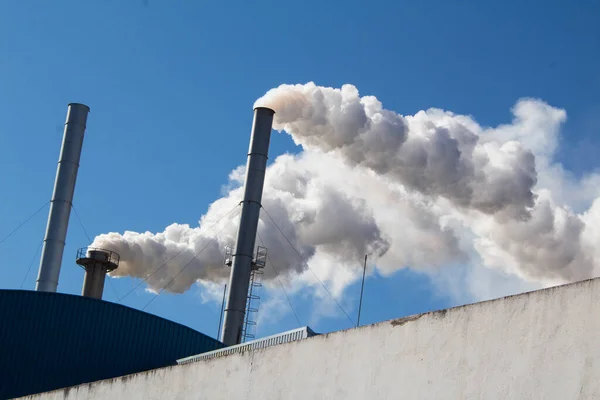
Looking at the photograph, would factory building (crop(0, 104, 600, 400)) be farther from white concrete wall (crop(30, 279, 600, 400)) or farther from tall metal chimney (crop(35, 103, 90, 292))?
tall metal chimney (crop(35, 103, 90, 292))

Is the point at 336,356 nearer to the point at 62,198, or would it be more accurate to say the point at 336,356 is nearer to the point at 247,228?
the point at 247,228

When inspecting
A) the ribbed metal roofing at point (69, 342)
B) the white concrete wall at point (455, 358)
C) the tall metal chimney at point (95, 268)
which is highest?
the tall metal chimney at point (95, 268)

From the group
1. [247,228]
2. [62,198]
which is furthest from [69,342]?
[62,198]

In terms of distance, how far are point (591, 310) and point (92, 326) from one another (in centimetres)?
1682

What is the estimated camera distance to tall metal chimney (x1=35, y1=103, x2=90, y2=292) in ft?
123

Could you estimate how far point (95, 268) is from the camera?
130 ft

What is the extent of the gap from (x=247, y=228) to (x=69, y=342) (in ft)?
43.1

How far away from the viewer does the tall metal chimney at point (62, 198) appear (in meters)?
37.6

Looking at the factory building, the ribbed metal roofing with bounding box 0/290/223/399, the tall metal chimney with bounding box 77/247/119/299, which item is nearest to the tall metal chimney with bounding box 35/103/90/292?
the tall metal chimney with bounding box 77/247/119/299

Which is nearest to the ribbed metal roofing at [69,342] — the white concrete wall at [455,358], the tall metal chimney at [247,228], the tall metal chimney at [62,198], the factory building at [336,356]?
the factory building at [336,356]

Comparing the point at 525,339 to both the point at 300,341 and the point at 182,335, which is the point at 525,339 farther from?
the point at 182,335

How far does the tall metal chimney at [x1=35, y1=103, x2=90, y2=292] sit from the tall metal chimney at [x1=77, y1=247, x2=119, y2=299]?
1473mm

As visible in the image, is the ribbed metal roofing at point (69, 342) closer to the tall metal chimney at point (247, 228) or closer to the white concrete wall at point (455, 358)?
the tall metal chimney at point (247, 228)

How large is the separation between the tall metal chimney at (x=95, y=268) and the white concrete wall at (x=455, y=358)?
26.7m
